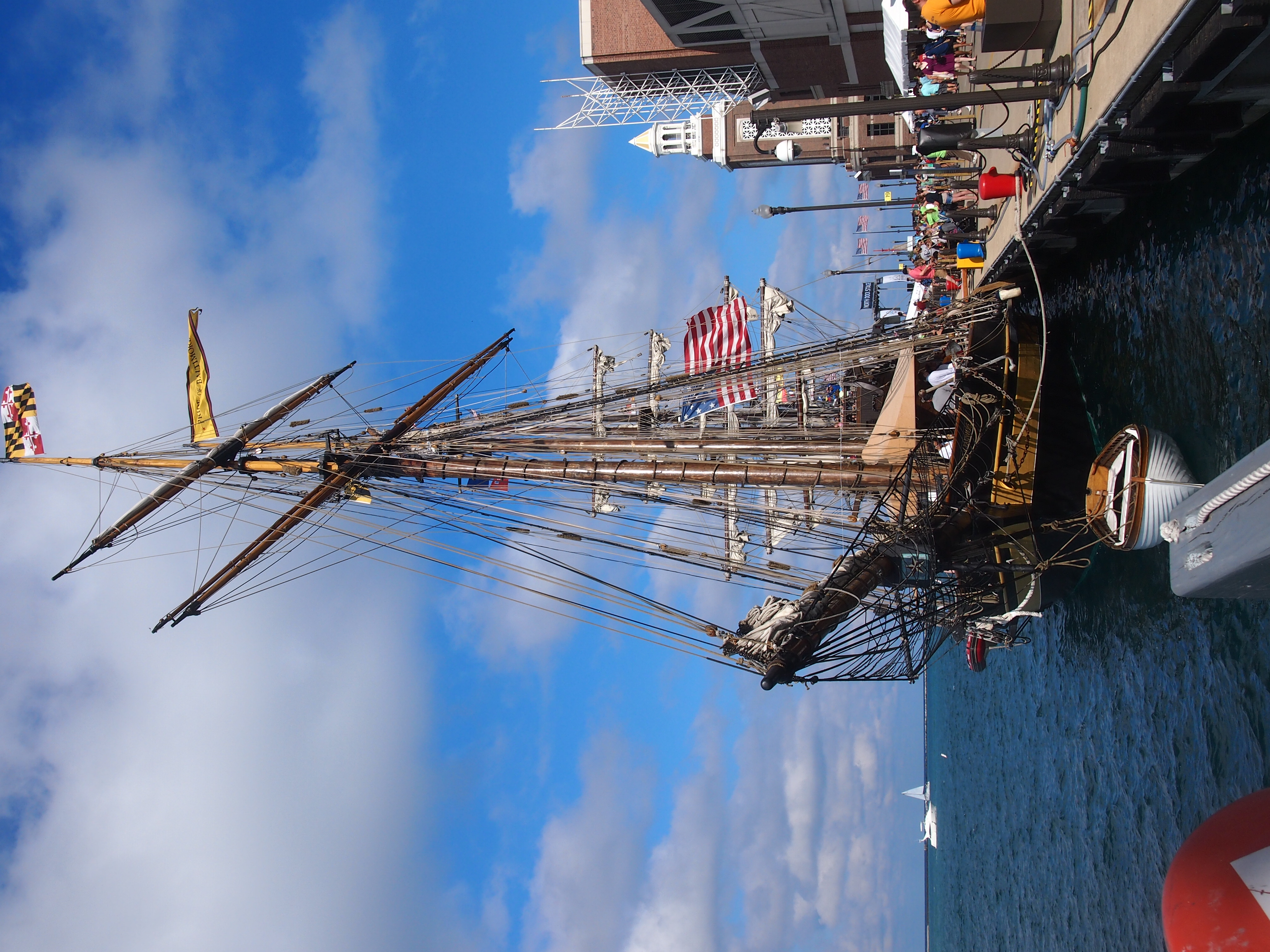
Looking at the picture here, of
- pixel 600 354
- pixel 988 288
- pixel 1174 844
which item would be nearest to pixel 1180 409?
pixel 988 288

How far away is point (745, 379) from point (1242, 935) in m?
14.8

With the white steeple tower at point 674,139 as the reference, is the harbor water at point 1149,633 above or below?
below

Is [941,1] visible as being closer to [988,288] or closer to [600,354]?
[988,288]

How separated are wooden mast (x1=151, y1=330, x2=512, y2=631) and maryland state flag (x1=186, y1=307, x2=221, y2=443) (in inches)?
140

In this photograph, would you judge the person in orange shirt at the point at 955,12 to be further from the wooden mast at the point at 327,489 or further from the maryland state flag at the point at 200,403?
the maryland state flag at the point at 200,403

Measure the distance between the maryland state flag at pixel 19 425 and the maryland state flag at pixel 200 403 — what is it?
406 centimetres

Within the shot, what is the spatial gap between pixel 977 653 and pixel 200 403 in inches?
1199

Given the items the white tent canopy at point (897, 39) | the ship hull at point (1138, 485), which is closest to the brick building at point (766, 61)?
the white tent canopy at point (897, 39)

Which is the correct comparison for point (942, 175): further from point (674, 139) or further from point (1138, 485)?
point (674, 139)

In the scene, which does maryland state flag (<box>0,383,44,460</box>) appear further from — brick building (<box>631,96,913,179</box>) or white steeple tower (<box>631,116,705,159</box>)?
white steeple tower (<box>631,116,705,159</box>)

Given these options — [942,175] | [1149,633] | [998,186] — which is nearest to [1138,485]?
[1149,633]

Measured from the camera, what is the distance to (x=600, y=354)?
3334cm

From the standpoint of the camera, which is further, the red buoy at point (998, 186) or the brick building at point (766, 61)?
the brick building at point (766, 61)

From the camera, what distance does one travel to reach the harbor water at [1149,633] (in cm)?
1134
